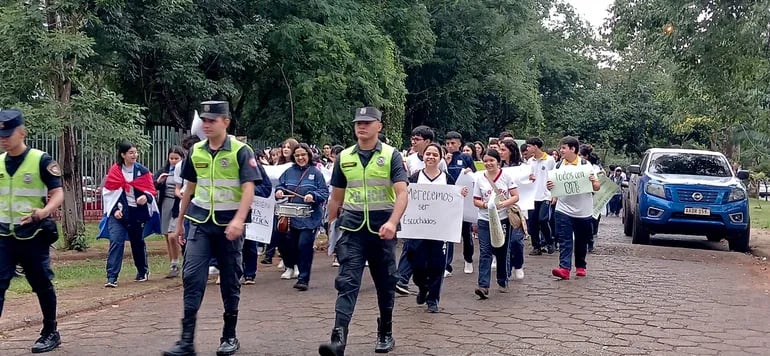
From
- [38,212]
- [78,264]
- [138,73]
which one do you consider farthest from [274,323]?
[138,73]

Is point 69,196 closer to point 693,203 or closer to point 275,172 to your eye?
point 275,172

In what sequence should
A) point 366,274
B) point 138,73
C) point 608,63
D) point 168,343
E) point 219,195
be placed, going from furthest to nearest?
point 608,63
point 138,73
point 366,274
point 168,343
point 219,195

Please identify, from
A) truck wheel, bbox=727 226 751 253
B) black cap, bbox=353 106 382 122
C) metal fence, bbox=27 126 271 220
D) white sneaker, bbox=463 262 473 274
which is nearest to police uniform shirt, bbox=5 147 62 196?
black cap, bbox=353 106 382 122

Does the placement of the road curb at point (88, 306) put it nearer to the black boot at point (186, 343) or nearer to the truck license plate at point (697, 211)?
the black boot at point (186, 343)

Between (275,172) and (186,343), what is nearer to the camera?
(186,343)

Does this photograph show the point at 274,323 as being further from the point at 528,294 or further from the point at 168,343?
the point at 528,294

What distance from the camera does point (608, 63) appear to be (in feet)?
220

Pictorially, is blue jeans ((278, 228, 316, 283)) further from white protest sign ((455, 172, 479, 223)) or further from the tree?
the tree

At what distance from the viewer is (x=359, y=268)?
6.86 meters

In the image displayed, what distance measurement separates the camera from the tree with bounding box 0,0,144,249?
43.2ft

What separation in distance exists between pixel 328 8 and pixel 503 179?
12.5 metres

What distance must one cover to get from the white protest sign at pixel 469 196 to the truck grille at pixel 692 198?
6611 millimetres

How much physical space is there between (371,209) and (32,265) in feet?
9.20

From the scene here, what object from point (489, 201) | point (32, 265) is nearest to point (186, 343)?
point (32, 265)
